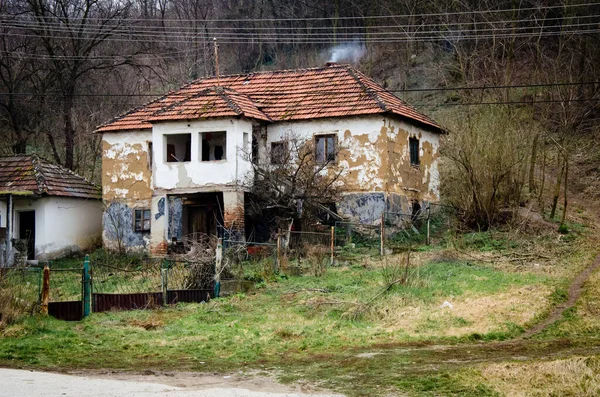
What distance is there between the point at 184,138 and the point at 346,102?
6.67 metres

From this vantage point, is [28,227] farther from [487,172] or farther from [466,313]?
[466,313]

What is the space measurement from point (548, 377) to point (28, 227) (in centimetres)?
2568

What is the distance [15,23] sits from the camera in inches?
1501

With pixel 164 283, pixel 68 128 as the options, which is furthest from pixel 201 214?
pixel 164 283

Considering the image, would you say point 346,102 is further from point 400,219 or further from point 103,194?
point 103,194

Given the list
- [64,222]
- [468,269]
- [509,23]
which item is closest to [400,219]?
[468,269]

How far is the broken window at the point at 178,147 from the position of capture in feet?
103

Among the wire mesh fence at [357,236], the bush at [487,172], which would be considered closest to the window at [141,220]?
the wire mesh fence at [357,236]

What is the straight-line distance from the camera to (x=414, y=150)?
32375 millimetres

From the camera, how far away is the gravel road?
11250 mm

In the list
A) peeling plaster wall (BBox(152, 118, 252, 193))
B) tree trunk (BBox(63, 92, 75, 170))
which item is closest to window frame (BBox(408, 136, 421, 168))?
peeling plaster wall (BBox(152, 118, 252, 193))

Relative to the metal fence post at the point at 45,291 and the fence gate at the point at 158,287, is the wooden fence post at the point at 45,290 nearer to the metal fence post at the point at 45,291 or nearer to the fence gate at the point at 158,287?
the metal fence post at the point at 45,291

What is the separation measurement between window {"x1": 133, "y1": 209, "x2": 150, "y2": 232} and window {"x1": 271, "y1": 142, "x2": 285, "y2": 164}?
5.64 metres

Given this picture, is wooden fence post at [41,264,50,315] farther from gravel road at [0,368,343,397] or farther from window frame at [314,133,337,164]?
window frame at [314,133,337,164]
